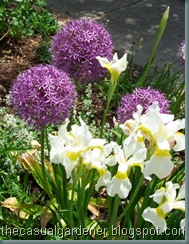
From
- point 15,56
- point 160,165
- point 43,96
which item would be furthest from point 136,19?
point 160,165

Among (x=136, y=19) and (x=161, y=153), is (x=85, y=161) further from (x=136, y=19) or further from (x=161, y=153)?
(x=136, y=19)

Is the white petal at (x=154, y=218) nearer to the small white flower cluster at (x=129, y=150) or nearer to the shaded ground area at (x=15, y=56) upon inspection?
the small white flower cluster at (x=129, y=150)

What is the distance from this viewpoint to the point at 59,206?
2748 millimetres

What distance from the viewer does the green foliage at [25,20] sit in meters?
4.24

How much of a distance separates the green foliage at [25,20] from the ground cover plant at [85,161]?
1.12 m

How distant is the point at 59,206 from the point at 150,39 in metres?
2.71

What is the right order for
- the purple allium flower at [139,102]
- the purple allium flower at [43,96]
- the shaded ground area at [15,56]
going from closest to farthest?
the purple allium flower at [43,96] → the purple allium flower at [139,102] → the shaded ground area at [15,56]

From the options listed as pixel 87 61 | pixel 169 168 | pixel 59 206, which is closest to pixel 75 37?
pixel 87 61

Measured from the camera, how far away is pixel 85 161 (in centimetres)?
209

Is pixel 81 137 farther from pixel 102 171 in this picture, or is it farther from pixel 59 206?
pixel 59 206

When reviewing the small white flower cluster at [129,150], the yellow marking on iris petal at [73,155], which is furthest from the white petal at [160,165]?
the yellow marking on iris petal at [73,155]

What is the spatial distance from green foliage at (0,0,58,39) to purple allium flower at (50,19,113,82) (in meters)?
1.32

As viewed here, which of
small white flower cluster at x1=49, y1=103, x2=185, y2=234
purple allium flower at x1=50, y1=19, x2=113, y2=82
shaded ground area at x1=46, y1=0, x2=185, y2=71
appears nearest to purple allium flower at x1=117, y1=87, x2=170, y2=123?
purple allium flower at x1=50, y1=19, x2=113, y2=82

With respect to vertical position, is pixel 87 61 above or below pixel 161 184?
above
